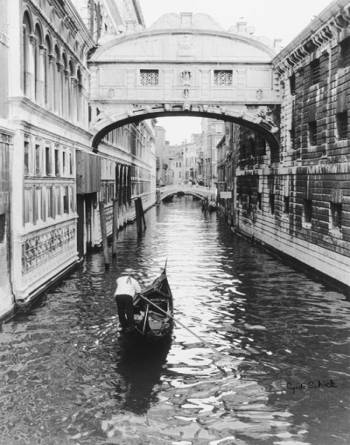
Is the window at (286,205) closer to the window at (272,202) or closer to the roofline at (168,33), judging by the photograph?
the window at (272,202)

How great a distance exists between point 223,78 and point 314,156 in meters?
6.41

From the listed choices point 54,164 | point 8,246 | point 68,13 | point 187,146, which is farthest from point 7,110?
point 187,146

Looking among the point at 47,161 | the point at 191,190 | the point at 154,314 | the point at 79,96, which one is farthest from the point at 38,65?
the point at 191,190

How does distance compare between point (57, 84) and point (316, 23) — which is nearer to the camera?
point (57, 84)

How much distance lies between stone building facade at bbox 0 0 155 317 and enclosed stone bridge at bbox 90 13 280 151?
2.56 feet

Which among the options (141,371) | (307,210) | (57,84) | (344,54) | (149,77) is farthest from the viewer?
(149,77)

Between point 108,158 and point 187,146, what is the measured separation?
117699mm

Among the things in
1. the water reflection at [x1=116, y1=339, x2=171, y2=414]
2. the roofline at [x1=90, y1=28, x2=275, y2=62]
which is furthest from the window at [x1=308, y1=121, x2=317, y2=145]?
the water reflection at [x1=116, y1=339, x2=171, y2=414]

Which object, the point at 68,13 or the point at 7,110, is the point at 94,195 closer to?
the point at 68,13

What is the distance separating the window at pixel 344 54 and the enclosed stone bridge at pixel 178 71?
7061 mm

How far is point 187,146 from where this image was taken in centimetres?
14788

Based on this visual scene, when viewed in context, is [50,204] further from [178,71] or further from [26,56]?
[178,71]

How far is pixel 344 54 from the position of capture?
1786 cm

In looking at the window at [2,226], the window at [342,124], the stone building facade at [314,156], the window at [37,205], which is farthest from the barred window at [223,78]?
the window at [2,226]
